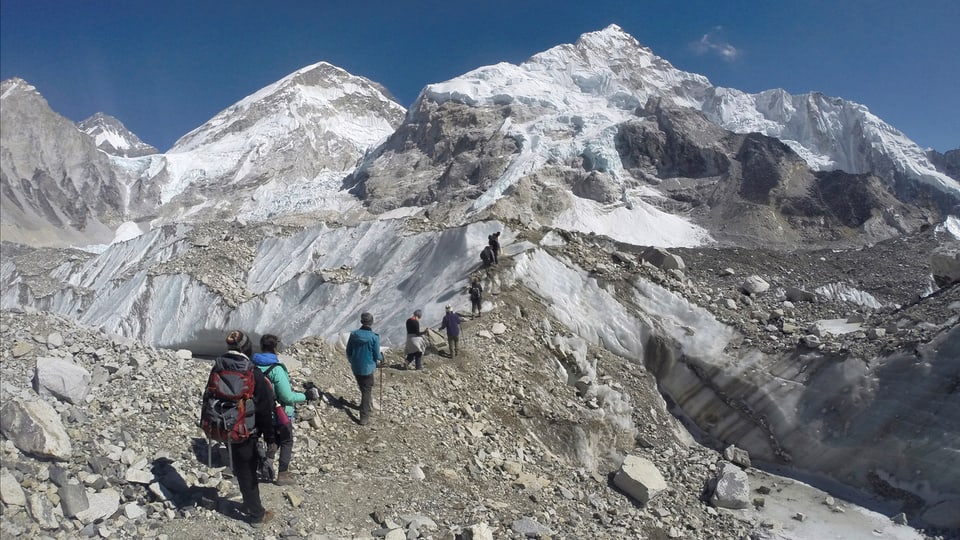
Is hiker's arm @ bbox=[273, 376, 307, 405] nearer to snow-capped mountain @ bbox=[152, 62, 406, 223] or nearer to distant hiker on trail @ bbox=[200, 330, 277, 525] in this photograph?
distant hiker on trail @ bbox=[200, 330, 277, 525]

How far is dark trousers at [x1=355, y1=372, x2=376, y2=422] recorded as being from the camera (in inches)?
287

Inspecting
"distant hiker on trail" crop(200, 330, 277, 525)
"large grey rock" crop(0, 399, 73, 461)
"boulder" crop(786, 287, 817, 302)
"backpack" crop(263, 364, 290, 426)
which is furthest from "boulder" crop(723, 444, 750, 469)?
"large grey rock" crop(0, 399, 73, 461)

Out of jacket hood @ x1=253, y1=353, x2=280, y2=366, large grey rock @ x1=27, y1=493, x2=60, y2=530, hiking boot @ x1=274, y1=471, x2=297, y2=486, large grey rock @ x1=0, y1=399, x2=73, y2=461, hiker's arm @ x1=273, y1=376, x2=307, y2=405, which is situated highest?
jacket hood @ x1=253, y1=353, x2=280, y2=366

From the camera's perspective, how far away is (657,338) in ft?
43.5

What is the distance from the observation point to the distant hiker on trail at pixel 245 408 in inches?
182

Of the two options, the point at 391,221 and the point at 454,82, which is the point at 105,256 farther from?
the point at 454,82

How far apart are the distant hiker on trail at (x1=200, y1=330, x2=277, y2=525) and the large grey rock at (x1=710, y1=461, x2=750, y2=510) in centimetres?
700

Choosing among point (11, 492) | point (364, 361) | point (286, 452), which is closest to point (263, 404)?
point (286, 452)

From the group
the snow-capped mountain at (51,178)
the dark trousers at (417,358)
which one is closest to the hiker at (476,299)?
the dark trousers at (417,358)

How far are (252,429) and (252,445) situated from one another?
0.13 m

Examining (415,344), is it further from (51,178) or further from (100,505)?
(51,178)

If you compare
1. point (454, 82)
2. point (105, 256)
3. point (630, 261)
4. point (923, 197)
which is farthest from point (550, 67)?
point (630, 261)

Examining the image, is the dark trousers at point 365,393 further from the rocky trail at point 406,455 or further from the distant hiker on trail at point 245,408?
the distant hiker on trail at point 245,408

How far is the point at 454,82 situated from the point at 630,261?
325ft
